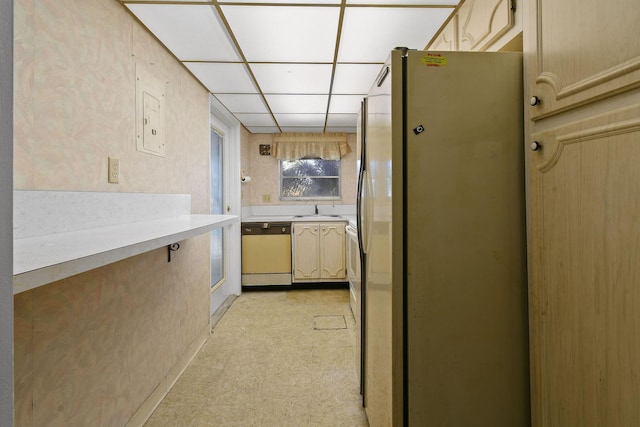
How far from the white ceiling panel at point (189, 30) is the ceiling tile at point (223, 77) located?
0.35 feet

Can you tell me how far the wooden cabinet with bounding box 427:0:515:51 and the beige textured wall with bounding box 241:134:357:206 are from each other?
278cm

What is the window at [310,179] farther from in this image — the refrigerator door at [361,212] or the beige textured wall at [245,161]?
the refrigerator door at [361,212]

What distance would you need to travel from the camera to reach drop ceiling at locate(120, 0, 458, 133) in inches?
63.2

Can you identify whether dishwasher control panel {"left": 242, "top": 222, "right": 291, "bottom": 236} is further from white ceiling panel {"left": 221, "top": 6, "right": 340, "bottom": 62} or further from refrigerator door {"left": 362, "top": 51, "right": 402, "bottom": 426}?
refrigerator door {"left": 362, "top": 51, "right": 402, "bottom": 426}

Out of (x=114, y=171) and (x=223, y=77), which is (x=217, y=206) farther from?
(x=114, y=171)

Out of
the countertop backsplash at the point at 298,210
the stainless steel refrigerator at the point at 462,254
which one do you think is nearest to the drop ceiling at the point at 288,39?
the stainless steel refrigerator at the point at 462,254

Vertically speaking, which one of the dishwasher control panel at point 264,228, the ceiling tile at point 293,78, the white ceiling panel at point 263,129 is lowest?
the dishwasher control panel at point 264,228

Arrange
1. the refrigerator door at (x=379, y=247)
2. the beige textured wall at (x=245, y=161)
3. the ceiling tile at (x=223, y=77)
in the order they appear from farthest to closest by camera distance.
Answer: the beige textured wall at (x=245, y=161)
the ceiling tile at (x=223, y=77)
the refrigerator door at (x=379, y=247)

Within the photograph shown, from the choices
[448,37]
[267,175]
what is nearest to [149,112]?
[448,37]

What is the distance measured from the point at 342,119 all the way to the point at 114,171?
9.20 ft

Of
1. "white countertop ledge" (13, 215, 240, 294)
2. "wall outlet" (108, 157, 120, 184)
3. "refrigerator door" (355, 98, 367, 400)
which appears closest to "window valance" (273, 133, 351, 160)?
"refrigerator door" (355, 98, 367, 400)

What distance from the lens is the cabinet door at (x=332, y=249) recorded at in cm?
396

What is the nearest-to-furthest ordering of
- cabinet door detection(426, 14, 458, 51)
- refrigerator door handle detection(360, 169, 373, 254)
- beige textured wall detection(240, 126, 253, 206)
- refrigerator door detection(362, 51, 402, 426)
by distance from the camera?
1. refrigerator door detection(362, 51, 402, 426)
2. refrigerator door handle detection(360, 169, 373, 254)
3. cabinet door detection(426, 14, 458, 51)
4. beige textured wall detection(240, 126, 253, 206)

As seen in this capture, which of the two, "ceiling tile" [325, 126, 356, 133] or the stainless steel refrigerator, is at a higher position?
"ceiling tile" [325, 126, 356, 133]
